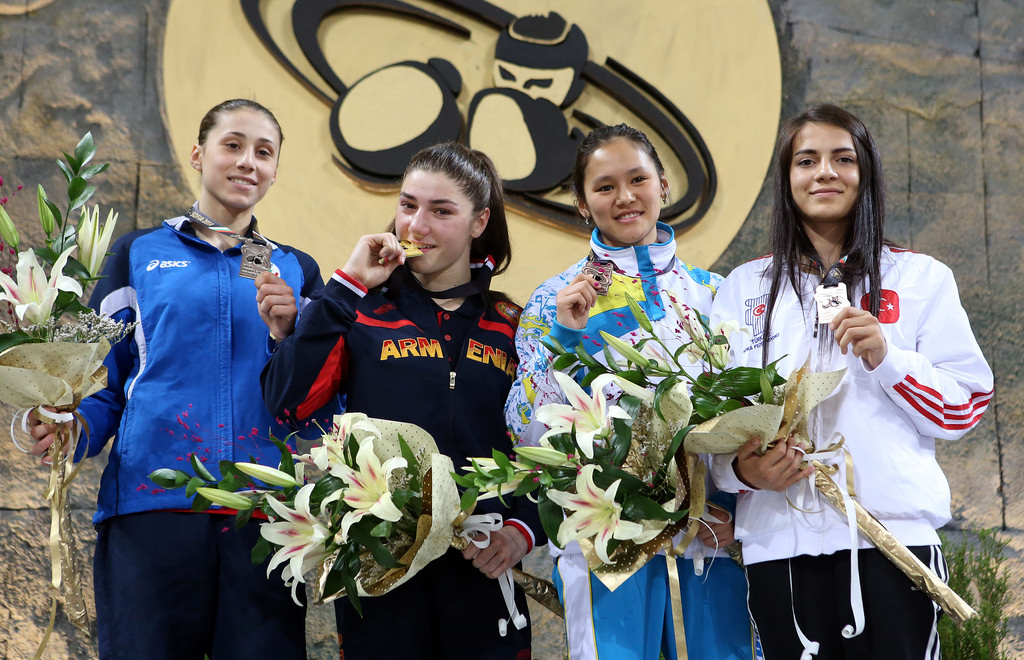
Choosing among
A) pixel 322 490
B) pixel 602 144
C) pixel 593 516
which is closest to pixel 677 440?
pixel 593 516

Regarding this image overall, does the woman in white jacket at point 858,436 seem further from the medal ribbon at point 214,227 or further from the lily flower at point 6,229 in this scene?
the lily flower at point 6,229

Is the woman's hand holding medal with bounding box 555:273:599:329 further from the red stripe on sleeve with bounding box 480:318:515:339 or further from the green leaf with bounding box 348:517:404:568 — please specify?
the green leaf with bounding box 348:517:404:568

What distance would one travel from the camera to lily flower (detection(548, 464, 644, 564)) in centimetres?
163

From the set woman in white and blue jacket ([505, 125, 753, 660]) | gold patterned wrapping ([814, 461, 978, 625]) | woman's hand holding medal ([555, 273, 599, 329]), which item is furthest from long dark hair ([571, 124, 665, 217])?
gold patterned wrapping ([814, 461, 978, 625])

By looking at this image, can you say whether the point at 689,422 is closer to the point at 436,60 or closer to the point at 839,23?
the point at 436,60

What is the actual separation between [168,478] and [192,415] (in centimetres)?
24

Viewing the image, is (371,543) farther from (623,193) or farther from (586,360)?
(623,193)

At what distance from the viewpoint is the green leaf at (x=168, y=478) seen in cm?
180

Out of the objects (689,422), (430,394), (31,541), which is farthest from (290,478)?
(31,541)

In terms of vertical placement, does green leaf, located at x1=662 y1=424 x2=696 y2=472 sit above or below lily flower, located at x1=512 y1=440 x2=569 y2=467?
above

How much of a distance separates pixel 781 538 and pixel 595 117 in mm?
2182

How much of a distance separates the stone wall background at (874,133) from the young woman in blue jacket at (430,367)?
4.47 feet

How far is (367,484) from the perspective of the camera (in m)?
1.72

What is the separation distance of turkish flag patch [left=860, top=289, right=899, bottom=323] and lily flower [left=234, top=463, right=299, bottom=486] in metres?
1.21
